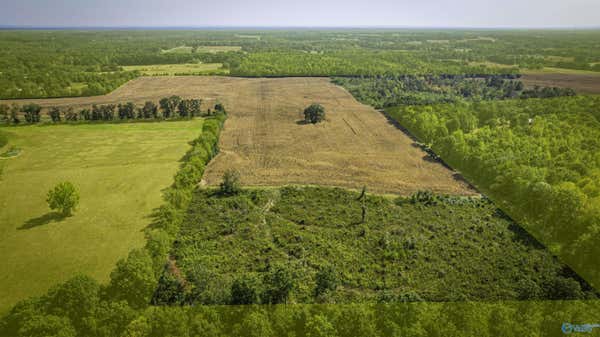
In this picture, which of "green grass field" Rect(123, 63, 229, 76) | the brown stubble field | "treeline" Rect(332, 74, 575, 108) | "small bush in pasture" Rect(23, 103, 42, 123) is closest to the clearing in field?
the brown stubble field

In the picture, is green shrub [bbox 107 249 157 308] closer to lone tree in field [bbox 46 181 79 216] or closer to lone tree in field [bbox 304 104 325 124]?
lone tree in field [bbox 46 181 79 216]

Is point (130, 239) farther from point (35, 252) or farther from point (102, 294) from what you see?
point (102, 294)

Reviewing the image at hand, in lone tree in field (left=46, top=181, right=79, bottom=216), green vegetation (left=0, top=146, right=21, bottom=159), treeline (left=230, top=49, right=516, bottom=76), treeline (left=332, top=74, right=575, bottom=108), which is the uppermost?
treeline (left=230, top=49, right=516, bottom=76)

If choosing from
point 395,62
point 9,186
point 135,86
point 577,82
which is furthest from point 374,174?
point 395,62

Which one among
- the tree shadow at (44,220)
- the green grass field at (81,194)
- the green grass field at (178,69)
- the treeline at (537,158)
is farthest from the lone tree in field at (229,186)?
the green grass field at (178,69)

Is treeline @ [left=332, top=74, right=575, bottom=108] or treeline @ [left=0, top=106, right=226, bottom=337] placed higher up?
treeline @ [left=332, top=74, right=575, bottom=108]

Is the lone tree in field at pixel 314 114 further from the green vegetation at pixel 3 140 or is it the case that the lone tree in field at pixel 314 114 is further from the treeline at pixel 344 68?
the treeline at pixel 344 68

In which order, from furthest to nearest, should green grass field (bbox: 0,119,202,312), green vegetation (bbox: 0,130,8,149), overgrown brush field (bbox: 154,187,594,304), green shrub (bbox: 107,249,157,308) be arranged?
green vegetation (bbox: 0,130,8,149), green grass field (bbox: 0,119,202,312), overgrown brush field (bbox: 154,187,594,304), green shrub (bbox: 107,249,157,308)
